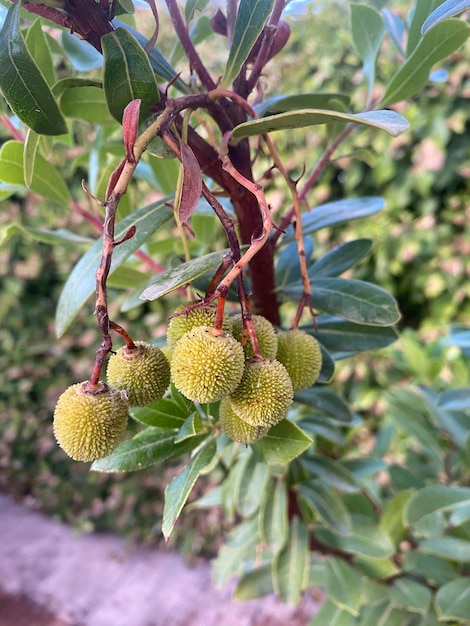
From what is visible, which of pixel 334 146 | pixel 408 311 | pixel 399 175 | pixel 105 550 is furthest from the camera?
pixel 105 550

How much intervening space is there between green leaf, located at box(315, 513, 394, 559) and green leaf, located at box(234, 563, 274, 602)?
211mm

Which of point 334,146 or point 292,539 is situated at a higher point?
point 334,146

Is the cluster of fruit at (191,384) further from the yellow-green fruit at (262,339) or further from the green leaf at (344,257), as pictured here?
the green leaf at (344,257)

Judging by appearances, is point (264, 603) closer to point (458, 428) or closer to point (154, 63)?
point (458, 428)

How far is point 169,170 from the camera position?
77cm

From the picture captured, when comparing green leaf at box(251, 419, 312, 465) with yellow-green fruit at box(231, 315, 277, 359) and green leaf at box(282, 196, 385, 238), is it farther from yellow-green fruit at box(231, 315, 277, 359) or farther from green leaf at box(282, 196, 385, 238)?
green leaf at box(282, 196, 385, 238)

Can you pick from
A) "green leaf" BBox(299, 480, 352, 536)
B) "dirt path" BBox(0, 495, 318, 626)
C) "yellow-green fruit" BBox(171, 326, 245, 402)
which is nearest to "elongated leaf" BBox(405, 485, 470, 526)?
"green leaf" BBox(299, 480, 352, 536)

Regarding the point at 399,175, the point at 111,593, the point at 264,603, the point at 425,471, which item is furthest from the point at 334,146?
the point at 111,593

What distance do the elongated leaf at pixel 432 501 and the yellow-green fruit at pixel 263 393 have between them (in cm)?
57

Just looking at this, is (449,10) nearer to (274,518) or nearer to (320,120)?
(320,120)

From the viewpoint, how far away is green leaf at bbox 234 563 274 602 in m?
1.13

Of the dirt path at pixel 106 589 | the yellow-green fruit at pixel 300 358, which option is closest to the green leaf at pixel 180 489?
the yellow-green fruit at pixel 300 358

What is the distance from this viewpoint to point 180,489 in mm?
452

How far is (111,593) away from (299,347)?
2.11 metres
